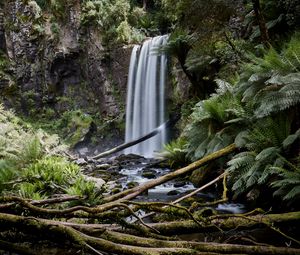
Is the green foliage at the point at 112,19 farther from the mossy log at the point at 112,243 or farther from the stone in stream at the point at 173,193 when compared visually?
the mossy log at the point at 112,243

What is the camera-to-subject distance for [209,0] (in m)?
8.18

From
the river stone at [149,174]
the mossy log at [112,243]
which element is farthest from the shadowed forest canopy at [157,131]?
the river stone at [149,174]

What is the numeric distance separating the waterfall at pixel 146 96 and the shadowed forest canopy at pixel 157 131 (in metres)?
0.16

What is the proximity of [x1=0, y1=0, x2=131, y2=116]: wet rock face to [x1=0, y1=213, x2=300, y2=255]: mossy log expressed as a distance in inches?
632

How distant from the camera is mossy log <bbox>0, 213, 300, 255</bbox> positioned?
3.21 m

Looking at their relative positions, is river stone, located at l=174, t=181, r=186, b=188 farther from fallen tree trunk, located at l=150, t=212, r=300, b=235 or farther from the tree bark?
fallen tree trunk, located at l=150, t=212, r=300, b=235

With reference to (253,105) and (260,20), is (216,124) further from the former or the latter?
(260,20)

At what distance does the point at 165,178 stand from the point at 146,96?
1224 cm

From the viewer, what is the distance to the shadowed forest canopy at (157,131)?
3.68 meters

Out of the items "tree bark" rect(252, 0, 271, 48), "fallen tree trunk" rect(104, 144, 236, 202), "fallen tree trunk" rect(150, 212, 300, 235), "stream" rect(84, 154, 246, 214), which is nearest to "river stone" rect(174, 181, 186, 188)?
"stream" rect(84, 154, 246, 214)

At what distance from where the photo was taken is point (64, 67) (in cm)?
2089

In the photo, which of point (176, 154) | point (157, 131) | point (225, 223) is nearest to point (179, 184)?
point (176, 154)

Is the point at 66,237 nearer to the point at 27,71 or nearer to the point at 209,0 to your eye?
the point at 209,0

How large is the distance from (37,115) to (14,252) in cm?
1849
